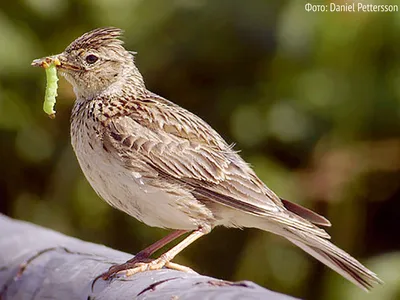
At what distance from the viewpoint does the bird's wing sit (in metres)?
4.32

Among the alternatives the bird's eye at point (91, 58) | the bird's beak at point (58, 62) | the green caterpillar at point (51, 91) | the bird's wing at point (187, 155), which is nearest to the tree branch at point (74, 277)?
the green caterpillar at point (51, 91)

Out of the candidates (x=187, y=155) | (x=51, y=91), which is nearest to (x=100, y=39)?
(x=51, y=91)

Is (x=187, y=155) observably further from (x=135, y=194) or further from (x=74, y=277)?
(x=74, y=277)

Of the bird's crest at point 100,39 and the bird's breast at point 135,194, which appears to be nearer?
the bird's breast at point 135,194

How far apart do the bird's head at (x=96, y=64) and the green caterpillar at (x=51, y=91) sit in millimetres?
61

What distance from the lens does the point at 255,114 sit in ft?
20.1

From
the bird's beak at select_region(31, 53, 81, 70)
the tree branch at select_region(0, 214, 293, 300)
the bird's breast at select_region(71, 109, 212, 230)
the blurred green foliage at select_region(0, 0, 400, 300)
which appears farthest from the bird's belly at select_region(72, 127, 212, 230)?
the blurred green foliage at select_region(0, 0, 400, 300)

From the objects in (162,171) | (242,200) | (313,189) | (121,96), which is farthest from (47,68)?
(313,189)

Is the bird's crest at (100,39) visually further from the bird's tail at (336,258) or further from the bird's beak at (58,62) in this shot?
the bird's tail at (336,258)

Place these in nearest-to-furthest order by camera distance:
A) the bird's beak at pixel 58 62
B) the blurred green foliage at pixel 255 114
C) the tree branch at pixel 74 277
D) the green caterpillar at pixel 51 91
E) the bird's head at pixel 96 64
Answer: the tree branch at pixel 74 277
the green caterpillar at pixel 51 91
the bird's beak at pixel 58 62
the bird's head at pixel 96 64
the blurred green foliage at pixel 255 114

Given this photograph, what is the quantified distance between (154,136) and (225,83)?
1.95m

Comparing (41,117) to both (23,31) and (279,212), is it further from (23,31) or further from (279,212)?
(279,212)

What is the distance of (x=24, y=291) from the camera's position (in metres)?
3.51

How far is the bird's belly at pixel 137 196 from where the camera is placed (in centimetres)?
414
